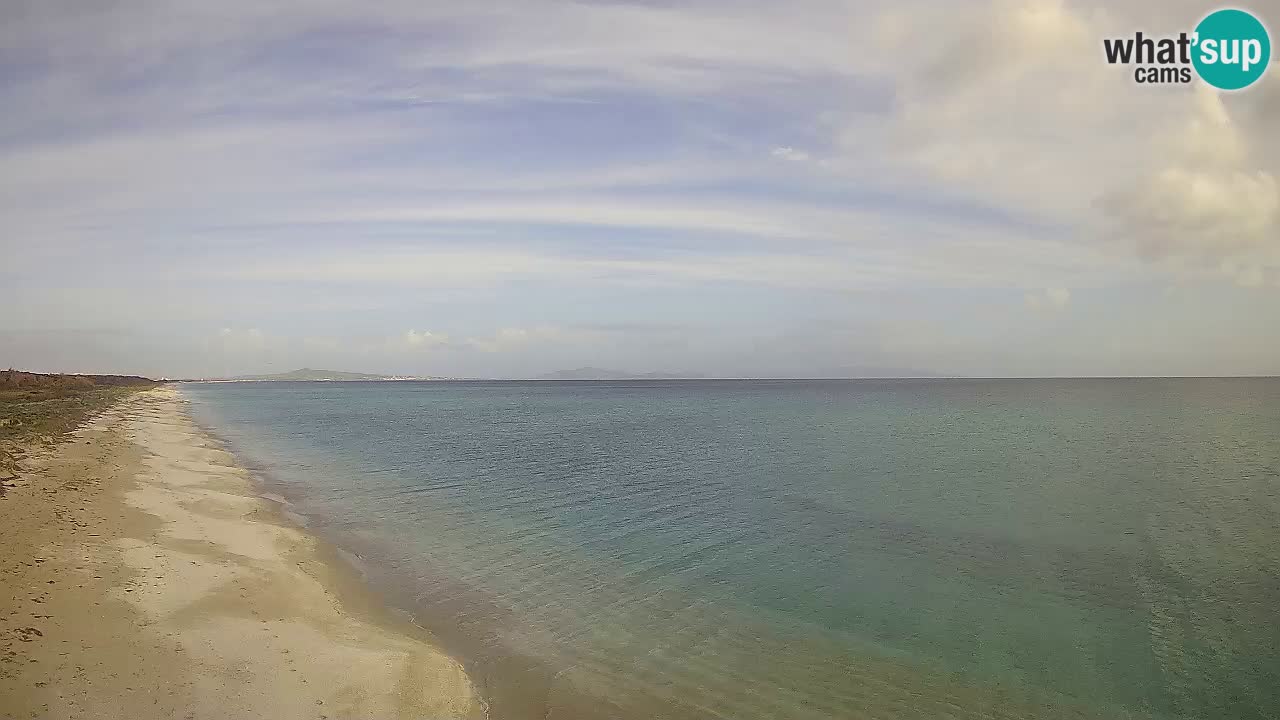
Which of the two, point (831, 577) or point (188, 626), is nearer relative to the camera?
point (188, 626)

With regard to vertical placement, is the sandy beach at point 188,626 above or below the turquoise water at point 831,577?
above

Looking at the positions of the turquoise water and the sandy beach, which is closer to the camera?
the sandy beach

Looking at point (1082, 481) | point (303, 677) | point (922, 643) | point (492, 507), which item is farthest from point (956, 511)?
point (303, 677)

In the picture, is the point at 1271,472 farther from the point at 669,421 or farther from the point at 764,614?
the point at 669,421

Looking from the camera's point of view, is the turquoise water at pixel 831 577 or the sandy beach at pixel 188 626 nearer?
the sandy beach at pixel 188 626
